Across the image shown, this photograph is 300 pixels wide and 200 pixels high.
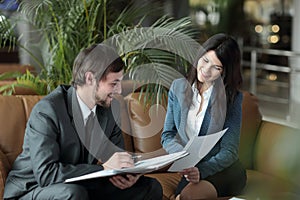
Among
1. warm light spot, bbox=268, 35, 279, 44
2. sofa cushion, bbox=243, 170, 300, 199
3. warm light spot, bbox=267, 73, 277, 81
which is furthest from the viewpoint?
warm light spot, bbox=268, 35, 279, 44

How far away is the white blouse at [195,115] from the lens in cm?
206

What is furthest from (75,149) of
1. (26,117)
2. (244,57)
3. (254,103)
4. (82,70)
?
(244,57)

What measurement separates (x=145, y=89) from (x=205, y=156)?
0.61 meters

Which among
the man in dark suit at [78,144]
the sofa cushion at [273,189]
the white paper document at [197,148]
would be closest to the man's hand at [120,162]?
the man in dark suit at [78,144]

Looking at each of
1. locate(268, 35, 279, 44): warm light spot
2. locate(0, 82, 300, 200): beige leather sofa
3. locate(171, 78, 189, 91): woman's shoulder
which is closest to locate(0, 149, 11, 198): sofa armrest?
locate(0, 82, 300, 200): beige leather sofa

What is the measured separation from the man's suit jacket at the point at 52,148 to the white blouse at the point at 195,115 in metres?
0.37

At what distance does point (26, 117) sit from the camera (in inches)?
87.8

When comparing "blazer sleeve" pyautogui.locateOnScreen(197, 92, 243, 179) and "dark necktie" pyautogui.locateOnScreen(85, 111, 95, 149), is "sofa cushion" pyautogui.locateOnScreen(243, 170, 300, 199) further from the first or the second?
"blazer sleeve" pyautogui.locateOnScreen(197, 92, 243, 179)

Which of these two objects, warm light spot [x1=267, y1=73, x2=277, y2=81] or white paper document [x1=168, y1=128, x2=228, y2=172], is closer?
white paper document [x1=168, y1=128, x2=228, y2=172]

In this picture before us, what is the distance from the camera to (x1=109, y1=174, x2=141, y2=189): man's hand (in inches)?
71.9

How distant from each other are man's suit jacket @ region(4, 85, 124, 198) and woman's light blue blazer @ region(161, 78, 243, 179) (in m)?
0.32

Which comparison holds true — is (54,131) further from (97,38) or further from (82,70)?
(97,38)

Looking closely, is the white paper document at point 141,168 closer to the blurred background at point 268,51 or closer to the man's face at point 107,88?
the man's face at point 107,88

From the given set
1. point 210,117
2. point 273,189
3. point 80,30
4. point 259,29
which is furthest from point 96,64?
point 259,29
